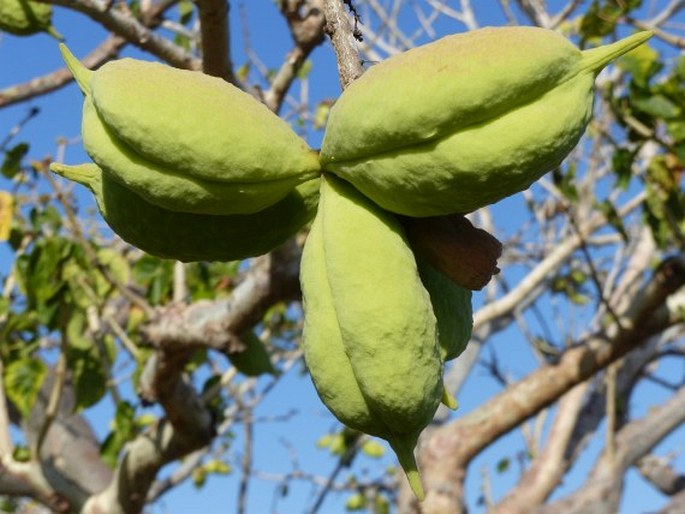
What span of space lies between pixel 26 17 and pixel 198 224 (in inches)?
56.7

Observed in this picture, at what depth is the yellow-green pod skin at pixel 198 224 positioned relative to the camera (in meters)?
0.95

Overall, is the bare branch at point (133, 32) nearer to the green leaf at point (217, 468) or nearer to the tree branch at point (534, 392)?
the tree branch at point (534, 392)

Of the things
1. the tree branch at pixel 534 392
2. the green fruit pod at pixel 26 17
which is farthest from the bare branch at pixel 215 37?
the tree branch at pixel 534 392

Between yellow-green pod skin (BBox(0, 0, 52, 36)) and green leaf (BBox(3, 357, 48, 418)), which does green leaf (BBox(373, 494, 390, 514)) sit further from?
yellow-green pod skin (BBox(0, 0, 52, 36))

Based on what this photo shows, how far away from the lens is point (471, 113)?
0.81 m

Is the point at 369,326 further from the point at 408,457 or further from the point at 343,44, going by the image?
the point at 343,44

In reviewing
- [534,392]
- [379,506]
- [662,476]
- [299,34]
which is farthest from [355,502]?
[299,34]

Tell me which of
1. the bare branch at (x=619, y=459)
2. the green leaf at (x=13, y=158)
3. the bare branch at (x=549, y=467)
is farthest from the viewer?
the bare branch at (x=549, y=467)

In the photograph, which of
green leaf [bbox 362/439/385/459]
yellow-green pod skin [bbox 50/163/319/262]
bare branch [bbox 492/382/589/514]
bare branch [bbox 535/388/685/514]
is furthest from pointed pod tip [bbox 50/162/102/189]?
green leaf [bbox 362/439/385/459]

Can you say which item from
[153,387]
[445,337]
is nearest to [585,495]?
[153,387]

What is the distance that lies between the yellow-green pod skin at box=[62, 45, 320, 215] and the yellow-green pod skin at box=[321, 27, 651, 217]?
8 cm

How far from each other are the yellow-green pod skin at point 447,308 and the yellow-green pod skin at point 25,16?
1514 mm

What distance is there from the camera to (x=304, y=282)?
3.00 feet

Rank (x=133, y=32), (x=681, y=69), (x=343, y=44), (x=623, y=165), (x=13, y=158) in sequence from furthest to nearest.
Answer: (x=13, y=158), (x=623, y=165), (x=681, y=69), (x=133, y=32), (x=343, y=44)
